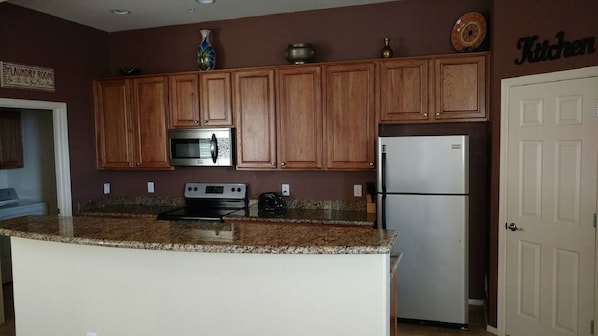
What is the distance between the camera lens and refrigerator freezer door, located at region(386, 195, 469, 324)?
3.47 m

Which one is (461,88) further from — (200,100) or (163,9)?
(163,9)

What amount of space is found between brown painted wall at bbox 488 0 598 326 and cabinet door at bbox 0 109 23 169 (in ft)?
17.1

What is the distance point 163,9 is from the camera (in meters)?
4.12

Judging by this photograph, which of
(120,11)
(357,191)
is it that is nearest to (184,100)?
(120,11)

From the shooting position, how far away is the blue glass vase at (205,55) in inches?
170

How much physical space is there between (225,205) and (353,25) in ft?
7.58

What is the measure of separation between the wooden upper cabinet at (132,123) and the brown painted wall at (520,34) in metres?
3.17

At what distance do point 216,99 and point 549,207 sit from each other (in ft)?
10.1

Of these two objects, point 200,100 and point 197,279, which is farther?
point 200,100

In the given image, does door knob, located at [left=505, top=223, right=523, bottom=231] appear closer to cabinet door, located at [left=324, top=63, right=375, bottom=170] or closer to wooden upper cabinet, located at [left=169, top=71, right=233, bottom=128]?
cabinet door, located at [left=324, top=63, right=375, bottom=170]

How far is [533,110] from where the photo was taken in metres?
3.13

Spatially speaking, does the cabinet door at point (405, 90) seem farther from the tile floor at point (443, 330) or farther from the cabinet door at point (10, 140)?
the cabinet door at point (10, 140)

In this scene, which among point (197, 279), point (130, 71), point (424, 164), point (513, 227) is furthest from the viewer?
point (130, 71)

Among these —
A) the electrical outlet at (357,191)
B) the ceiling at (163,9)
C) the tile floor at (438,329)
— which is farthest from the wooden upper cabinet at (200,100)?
the tile floor at (438,329)
